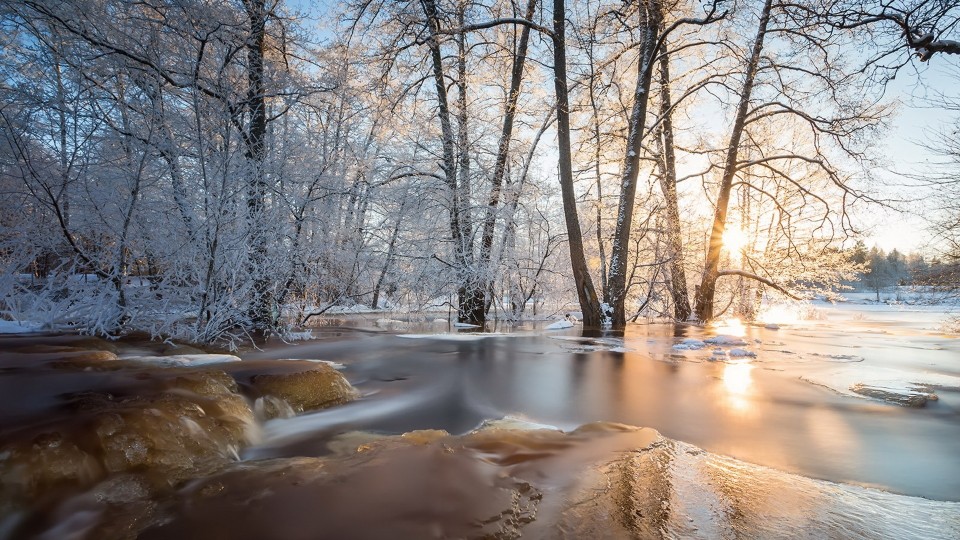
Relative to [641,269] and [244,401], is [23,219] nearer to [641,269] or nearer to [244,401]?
[244,401]

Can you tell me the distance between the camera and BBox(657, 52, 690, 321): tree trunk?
11.8 metres

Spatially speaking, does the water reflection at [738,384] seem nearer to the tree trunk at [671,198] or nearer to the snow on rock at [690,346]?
the snow on rock at [690,346]

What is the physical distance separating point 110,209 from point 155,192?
0.55 meters

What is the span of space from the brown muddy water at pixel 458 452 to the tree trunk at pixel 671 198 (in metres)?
7.13

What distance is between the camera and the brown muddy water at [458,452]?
1.65 m

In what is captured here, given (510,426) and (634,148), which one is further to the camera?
(634,148)

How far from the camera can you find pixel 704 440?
2.98 m

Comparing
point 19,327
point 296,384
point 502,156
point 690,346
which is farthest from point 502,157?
point 19,327

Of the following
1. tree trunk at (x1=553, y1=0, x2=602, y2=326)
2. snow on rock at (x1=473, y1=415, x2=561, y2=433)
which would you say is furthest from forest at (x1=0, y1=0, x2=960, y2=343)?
snow on rock at (x1=473, y1=415, x2=561, y2=433)

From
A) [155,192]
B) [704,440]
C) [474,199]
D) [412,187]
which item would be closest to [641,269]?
[474,199]

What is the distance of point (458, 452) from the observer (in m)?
2.29

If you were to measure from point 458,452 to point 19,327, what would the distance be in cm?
741

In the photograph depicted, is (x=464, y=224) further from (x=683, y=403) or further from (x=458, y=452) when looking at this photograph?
(x=458, y=452)

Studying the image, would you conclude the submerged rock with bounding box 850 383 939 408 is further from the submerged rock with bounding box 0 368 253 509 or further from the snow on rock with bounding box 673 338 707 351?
the submerged rock with bounding box 0 368 253 509
